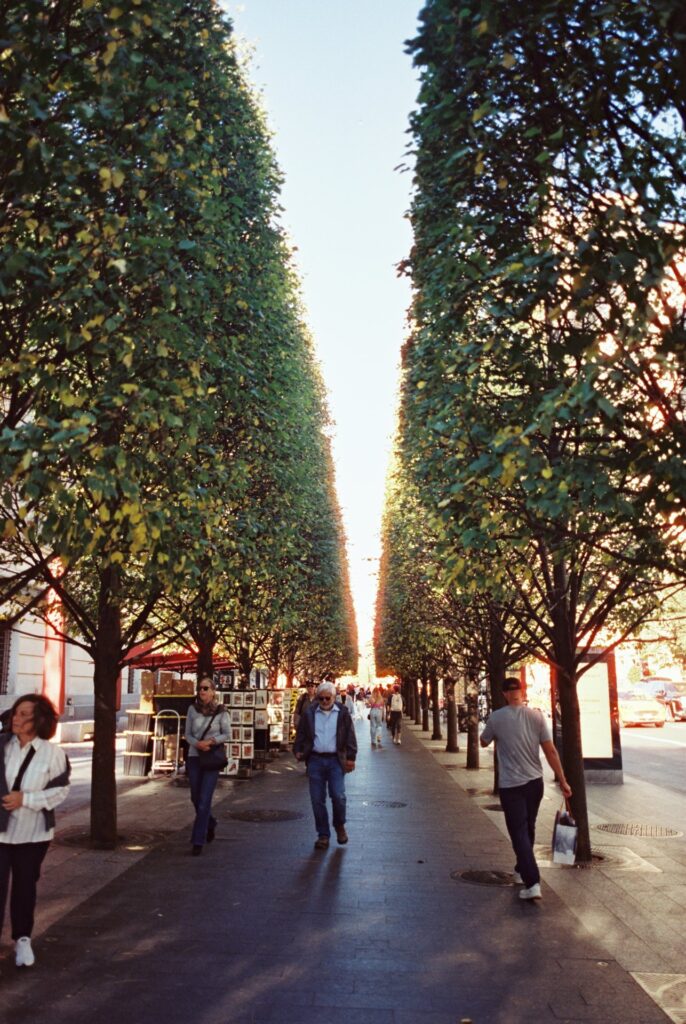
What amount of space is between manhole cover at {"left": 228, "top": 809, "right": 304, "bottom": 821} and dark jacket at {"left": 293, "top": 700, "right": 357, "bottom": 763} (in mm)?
2760

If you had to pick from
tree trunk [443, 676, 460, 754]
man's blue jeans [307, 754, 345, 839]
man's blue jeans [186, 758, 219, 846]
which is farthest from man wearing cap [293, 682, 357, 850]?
tree trunk [443, 676, 460, 754]

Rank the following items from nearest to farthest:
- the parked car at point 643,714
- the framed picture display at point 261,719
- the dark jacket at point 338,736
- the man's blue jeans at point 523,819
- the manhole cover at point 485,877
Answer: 1. the man's blue jeans at point 523,819
2. the manhole cover at point 485,877
3. the dark jacket at point 338,736
4. the framed picture display at point 261,719
5. the parked car at point 643,714

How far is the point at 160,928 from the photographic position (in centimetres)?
702

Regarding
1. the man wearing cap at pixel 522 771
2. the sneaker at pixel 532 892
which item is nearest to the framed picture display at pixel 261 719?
the man wearing cap at pixel 522 771

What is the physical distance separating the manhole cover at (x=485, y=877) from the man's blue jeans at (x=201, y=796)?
2967 mm

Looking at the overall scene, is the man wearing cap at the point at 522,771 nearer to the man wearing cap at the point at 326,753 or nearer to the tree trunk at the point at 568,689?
the tree trunk at the point at 568,689

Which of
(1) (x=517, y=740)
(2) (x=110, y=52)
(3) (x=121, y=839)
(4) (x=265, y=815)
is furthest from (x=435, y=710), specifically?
(2) (x=110, y=52)

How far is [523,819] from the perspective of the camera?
824cm

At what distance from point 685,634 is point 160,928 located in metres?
51.5

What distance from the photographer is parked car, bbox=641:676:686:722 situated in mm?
53344

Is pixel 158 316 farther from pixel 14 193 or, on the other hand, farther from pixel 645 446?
pixel 645 446

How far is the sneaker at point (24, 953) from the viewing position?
592 cm

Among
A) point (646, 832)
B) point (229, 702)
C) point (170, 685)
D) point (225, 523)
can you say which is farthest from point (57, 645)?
point (646, 832)

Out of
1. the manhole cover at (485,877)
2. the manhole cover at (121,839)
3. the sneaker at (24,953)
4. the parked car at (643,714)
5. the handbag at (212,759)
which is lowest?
the parked car at (643,714)
